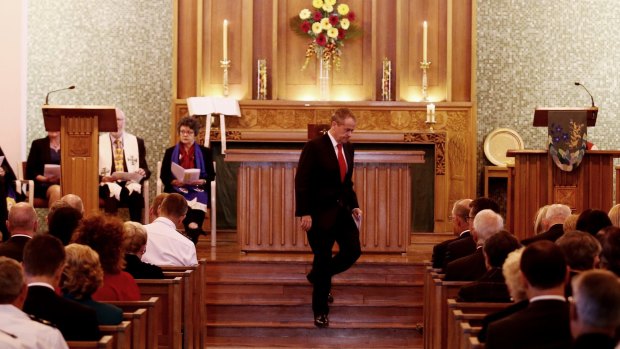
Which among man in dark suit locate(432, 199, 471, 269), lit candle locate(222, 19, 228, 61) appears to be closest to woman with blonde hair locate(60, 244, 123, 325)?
man in dark suit locate(432, 199, 471, 269)

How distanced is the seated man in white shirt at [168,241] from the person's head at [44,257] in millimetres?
2962

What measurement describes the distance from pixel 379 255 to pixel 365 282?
3.39ft

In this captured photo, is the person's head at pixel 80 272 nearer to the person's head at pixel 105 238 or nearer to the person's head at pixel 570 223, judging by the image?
the person's head at pixel 105 238

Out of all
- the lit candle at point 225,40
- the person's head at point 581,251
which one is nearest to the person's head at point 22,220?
the person's head at point 581,251

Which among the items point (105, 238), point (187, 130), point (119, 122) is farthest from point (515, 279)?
point (119, 122)

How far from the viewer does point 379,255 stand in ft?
30.9

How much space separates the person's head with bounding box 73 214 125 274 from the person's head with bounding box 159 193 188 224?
5.94 ft

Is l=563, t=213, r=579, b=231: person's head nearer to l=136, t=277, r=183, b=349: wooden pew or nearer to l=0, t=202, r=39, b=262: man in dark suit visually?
l=136, t=277, r=183, b=349: wooden pew

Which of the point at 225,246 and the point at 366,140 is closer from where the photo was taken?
the point at 225,246

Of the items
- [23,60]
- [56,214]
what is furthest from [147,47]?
[56,214]

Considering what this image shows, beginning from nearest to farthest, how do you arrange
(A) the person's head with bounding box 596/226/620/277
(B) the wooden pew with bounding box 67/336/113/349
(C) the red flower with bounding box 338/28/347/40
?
(B) the wooden pew with bounding box 67/336/113/349, (A) the person's head with bounding box 596/226/620/277, (C) the red flower with bounding box 338/28/347/40

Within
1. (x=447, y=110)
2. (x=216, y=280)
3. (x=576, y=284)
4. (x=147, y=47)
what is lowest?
(x=216, y=280)

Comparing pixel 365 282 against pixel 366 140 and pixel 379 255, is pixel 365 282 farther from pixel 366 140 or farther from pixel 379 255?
pixel 366 140

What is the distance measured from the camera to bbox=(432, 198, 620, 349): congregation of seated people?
3.01m
